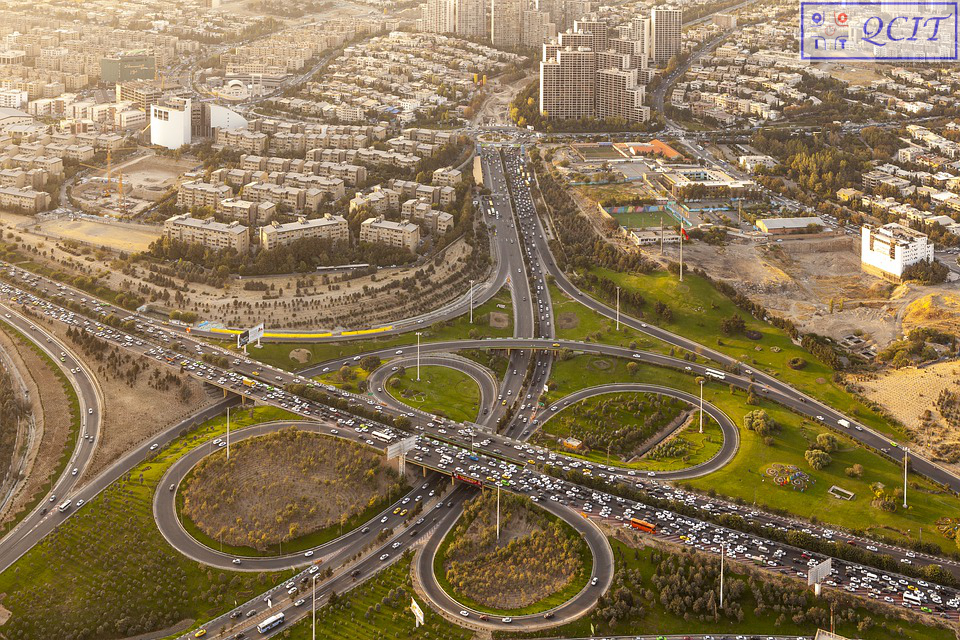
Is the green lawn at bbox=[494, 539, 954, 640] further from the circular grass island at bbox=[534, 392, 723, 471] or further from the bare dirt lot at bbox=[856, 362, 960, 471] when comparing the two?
the bare dirt lot at bbox=[856, 362, 960, 471]

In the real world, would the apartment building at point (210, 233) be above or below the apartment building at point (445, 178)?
below

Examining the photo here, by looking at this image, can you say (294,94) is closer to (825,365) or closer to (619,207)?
(619,207)

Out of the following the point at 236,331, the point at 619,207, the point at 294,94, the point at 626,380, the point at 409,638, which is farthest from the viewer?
the point at 294,94

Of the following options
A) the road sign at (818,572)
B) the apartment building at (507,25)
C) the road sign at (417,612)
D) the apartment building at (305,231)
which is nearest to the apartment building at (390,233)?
the apartment building at (305,231)

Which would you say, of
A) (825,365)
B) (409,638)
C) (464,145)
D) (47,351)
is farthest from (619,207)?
(409,638)

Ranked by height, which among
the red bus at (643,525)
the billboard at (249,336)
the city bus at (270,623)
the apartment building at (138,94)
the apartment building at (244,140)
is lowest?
the city bus at (270,623)

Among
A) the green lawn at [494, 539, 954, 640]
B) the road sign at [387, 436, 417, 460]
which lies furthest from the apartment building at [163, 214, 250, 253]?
the green lawn at [494, 539, 954, 640]

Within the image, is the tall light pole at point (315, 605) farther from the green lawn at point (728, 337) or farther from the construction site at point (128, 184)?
the construction site at point (128, 184)
